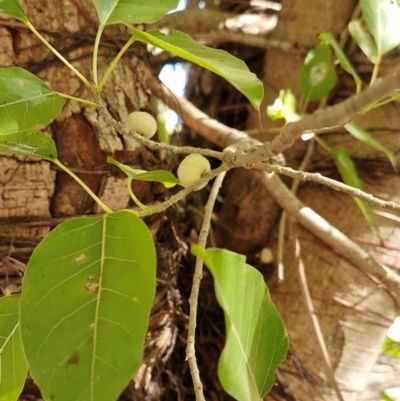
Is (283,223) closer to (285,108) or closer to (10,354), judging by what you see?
(285,108)

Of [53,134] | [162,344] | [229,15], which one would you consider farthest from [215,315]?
[229,15]

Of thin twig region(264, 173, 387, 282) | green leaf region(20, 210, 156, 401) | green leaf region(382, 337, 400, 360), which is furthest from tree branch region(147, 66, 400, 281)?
green leaf region(382, 337, 400, 360)

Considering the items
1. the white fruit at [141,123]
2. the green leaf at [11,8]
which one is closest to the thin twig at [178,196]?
the white fruit at [141,123]

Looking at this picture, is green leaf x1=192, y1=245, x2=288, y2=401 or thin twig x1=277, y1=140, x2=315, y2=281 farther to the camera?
thin twig x1=277, y1=140, x2=315, y2=281

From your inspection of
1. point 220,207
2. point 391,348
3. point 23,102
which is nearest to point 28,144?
point 23,102

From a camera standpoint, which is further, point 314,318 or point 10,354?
point 314,318

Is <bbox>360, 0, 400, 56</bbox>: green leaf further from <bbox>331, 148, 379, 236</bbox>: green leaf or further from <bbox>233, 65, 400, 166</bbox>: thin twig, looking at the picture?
<bbox>233, 65, 400, 166</bbox>: thin twig

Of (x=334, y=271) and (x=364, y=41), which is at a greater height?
(x=364, y=41)
